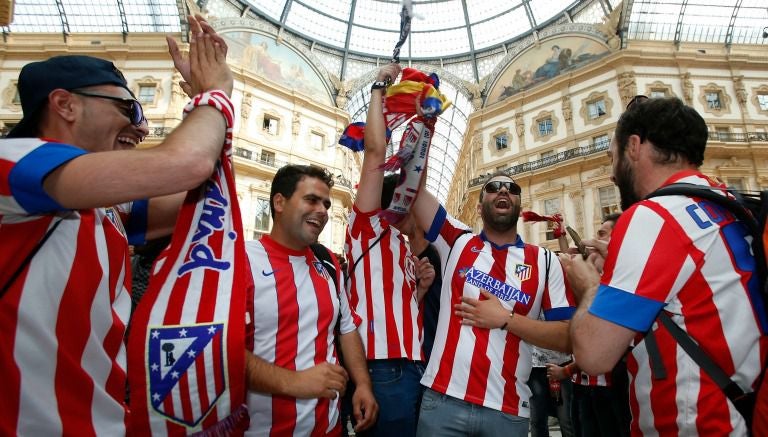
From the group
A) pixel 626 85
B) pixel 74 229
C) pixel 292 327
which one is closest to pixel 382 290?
pixel 292 327

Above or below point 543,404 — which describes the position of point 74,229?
above

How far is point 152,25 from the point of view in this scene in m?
24.0

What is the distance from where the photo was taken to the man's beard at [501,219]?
2.83m

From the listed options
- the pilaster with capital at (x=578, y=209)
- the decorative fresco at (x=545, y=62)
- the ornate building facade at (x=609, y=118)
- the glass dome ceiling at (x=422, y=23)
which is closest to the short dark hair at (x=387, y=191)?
the ornate building facade at (x=609, y=118)

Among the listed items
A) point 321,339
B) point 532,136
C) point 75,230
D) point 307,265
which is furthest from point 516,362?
point 532,136

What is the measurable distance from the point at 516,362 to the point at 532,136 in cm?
2654

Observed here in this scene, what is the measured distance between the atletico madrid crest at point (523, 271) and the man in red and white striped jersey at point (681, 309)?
0.86 metres

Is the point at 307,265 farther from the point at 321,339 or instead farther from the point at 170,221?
the point at 170,221

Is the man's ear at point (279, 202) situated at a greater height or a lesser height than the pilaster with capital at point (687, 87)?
lesser

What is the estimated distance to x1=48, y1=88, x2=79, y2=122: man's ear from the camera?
4.36ft

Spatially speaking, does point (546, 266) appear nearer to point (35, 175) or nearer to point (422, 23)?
point (35, 175)

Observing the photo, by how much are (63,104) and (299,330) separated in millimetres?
1380

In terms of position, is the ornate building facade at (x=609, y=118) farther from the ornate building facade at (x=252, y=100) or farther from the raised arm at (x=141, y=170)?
the raised arm at (x=141, y=170)

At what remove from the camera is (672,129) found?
1.85 metres
